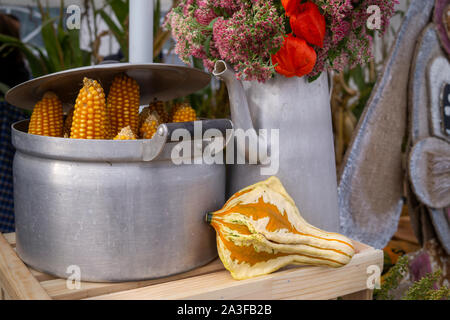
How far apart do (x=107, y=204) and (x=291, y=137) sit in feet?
0.87

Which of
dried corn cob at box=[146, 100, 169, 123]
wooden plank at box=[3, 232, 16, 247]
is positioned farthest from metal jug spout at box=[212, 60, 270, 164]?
wooden plank at box=[3, 232, 16, 247]

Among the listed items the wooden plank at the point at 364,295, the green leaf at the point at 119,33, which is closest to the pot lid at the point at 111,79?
the wooden plank at the point at 364,295

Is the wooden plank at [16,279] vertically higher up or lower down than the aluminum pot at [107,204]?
lower down

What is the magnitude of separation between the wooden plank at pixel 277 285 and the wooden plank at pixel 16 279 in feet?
0.24

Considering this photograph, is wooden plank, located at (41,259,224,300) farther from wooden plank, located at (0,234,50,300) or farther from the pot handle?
the pot handle

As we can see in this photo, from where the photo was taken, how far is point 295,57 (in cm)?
51

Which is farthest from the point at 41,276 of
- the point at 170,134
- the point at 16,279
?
the point at 170,134

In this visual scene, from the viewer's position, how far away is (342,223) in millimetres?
991

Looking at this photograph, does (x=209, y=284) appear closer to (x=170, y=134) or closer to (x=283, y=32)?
(x=170, y=134)

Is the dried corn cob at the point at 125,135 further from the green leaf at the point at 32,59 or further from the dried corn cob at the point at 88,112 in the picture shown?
the green leaf at the point at 32,59

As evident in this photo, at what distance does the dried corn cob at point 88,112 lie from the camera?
1.52 ft
